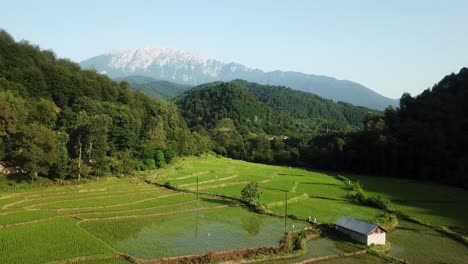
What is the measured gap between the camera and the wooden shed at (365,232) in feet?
96.1

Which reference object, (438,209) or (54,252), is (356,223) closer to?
(438,209)

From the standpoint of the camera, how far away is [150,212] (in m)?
37.4

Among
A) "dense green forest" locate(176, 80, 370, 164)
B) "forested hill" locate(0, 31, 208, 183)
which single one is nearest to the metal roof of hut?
"forested hill" locate(0, 31, 208, 183)

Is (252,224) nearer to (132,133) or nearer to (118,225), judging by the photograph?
(118,225)

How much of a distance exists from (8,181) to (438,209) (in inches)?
1900

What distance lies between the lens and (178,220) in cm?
3519

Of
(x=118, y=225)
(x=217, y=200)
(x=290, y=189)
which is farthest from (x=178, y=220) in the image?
(x=290, y=189)

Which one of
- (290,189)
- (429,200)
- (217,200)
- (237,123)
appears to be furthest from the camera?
(237,123)

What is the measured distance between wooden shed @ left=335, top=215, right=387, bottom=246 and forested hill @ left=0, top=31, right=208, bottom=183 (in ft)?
114

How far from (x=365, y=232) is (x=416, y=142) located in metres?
52.6

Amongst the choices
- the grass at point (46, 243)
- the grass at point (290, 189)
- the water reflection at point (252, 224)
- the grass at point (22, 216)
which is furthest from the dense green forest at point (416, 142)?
the grass at point (22, 216)

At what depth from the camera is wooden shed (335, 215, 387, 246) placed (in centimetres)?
2930

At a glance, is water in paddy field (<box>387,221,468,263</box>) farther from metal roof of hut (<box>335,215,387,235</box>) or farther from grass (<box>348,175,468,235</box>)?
grass (<box>348,175,468,235</box>)

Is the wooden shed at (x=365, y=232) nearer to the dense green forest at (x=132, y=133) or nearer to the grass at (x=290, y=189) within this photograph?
the grass at (x=290, y=189)
